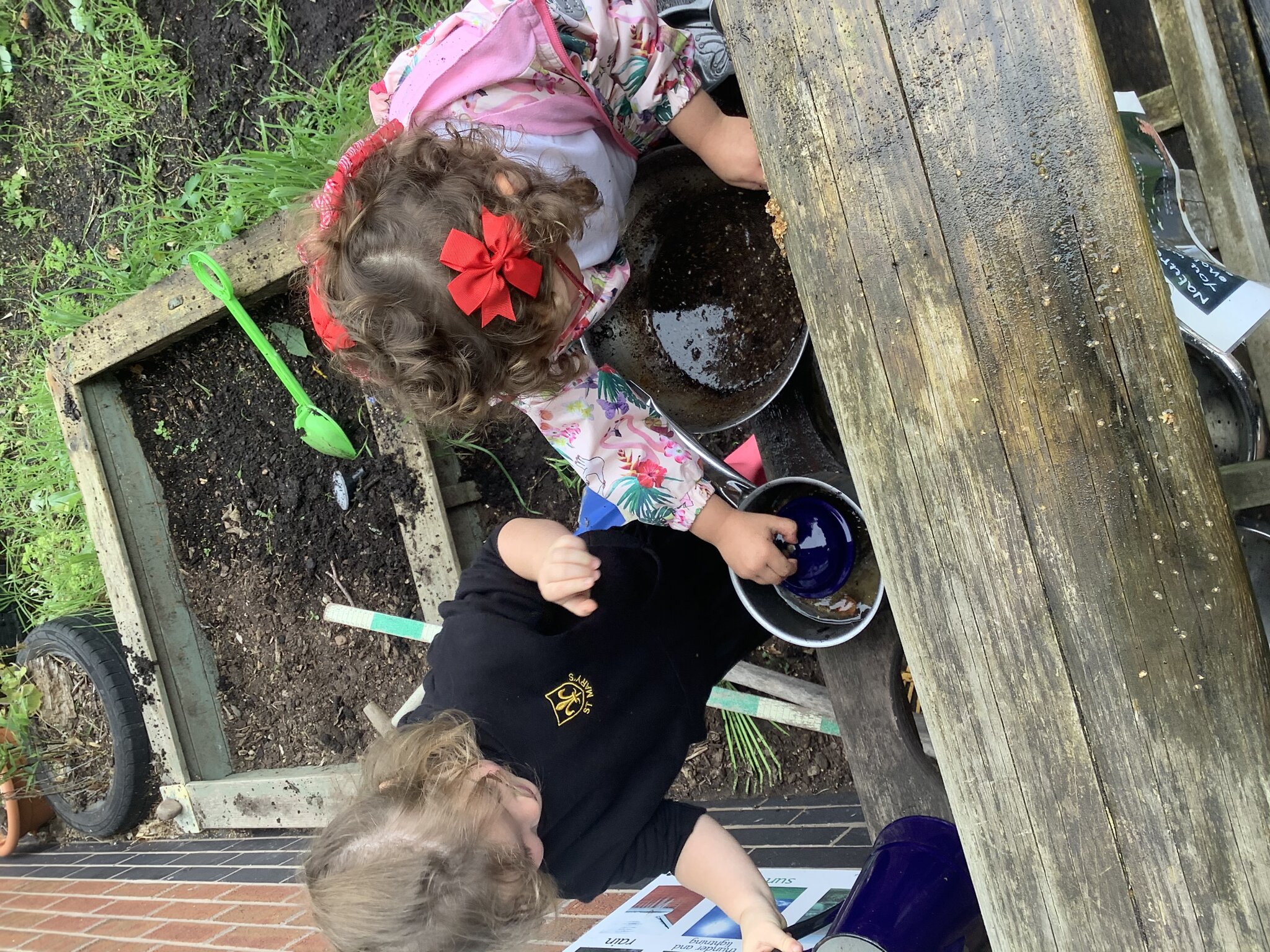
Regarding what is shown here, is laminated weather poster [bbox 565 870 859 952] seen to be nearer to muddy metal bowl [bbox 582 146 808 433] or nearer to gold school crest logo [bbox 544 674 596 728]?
gold school crest logo [bbox 544 674 596 728]

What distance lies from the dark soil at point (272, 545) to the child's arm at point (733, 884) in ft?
4.10

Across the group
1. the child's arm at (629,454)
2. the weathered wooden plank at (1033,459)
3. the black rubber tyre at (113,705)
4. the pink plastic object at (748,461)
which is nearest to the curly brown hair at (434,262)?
the child's arm at (629,454)

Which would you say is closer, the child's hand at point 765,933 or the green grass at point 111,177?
the child's hand at point 765,933

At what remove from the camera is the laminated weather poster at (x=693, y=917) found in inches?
60.2

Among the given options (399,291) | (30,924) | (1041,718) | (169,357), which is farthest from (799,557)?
(30,924)

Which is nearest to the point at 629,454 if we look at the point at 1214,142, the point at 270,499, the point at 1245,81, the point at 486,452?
the point at 486,452

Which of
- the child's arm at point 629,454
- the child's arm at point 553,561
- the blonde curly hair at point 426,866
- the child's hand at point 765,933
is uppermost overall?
the child's arm at point 629,454

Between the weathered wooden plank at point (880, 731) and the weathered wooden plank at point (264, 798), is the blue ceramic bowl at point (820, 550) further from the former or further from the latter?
the weathered wooden plank at point (264, 798)

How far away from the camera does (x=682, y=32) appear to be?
1465 mm

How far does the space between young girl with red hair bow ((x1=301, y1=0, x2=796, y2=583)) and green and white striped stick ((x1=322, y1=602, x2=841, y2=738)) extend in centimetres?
55

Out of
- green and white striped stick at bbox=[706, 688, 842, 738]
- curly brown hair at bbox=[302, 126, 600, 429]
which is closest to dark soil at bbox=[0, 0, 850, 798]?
green and white striped stick at bbox=[706, 688, 842, 738]

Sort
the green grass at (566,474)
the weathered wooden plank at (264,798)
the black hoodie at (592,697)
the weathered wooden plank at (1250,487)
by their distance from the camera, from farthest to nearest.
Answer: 1. the weathered wooden plank at (264,798)
2. the green grass at (566,474)
3. the black hoodie at (592,697)
4. the weathered wooden plank at (1250,487)

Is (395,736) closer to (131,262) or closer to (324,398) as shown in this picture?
(324,398)

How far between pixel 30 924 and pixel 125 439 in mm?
1652
